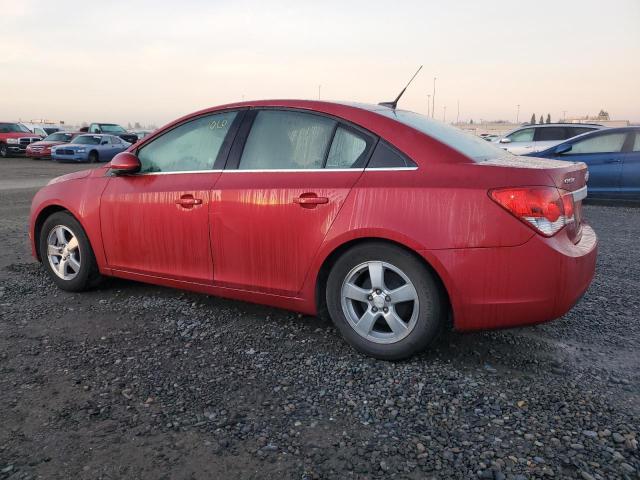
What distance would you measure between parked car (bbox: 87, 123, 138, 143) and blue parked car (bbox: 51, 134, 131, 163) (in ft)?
17.6

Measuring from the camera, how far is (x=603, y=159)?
10016 millimetres

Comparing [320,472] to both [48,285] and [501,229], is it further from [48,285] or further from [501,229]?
[48,285]

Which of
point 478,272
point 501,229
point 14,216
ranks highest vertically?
point 501,229

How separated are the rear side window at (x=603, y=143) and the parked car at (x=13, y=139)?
1065 inches

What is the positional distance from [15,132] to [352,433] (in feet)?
104

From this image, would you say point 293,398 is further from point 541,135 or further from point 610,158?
point 541,135

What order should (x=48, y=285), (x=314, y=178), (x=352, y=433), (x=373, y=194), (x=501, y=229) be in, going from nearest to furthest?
(x=352, y=433) → (x=501, y=229) → (x=373, y=194) → (x=314, y=178) → (x=48, y=285)

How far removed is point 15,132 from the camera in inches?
1133

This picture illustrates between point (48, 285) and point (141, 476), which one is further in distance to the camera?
point (48, 285)

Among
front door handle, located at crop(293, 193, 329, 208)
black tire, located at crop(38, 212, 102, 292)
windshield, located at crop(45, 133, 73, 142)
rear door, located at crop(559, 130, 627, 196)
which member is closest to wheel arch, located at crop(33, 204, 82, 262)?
black tire, located at crop(38, 212, 102, 292)

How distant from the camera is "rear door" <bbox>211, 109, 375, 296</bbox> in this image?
332 centimetres

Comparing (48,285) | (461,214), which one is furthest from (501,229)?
(48,285)

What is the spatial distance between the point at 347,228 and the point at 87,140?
83.1 feet

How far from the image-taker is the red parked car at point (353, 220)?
291 cm
